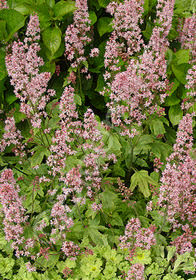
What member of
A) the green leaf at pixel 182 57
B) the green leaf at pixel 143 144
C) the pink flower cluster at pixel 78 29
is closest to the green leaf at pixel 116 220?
the green leaf at pixel 143 144

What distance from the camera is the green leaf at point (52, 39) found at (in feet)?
11.2

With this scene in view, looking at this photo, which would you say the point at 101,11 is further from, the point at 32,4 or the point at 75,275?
the point at 75,275

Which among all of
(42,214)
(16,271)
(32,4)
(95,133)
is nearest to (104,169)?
(95,133)

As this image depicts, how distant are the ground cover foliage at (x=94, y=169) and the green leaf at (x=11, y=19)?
26 millimetres

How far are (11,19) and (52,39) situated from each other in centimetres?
54

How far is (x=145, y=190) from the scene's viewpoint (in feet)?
10.2

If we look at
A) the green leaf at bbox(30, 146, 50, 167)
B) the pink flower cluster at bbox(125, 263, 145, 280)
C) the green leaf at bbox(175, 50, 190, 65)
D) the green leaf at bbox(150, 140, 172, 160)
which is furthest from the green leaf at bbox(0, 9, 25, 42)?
the pink flower cluster at bbox(125, 263, 145, 280)

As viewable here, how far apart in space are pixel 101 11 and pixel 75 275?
3321 mm

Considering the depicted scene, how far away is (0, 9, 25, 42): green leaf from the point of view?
3.47 m

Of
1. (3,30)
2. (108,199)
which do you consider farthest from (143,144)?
(3,30)

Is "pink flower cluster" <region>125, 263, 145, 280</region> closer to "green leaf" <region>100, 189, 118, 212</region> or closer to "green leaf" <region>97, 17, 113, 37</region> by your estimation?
"green leaf" <region>100, 189, 118, 212</region>

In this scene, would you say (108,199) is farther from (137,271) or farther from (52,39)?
(52,39)

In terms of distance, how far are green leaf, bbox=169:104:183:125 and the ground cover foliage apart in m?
0.01

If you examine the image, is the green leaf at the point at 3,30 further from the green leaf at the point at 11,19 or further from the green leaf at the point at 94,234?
the green leaf at the point at 94,234
